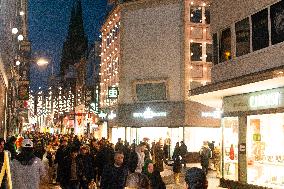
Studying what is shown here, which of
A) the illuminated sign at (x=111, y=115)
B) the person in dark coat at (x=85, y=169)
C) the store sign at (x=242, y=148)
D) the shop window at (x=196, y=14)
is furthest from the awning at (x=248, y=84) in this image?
the illuminated sign at (x=111, y=115)

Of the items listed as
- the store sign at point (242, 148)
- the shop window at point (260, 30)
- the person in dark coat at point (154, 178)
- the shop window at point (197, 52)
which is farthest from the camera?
the shop window at point (197, 52)

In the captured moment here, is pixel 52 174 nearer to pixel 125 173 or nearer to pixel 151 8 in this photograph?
pixel 125 173

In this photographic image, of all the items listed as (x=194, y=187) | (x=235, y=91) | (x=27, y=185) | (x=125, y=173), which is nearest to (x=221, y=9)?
(x=235, y=91)

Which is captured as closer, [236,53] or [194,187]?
[194,187]

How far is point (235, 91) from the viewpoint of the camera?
800 inches

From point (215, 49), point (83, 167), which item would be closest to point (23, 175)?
point (83, 167)

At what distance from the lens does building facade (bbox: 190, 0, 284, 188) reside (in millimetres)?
18000

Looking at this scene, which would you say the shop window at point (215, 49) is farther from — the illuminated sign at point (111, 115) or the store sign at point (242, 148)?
the illuminated sign at point (111, 115)

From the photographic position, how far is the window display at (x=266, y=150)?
18516mm

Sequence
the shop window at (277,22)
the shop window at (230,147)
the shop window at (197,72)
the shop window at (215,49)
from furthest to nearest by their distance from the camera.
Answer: the shop window at (197,72)
the shop window at (215,49)
the shop window at (230,147)
the shop window at (277,22)

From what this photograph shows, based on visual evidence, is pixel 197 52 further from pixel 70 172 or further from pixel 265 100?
pixel 70 172

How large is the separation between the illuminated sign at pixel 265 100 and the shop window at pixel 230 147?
1735 mm

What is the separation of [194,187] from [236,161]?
16786mm

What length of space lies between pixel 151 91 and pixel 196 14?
7.78 meters
